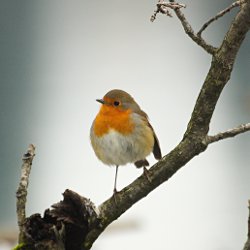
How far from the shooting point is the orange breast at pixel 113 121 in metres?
3.58

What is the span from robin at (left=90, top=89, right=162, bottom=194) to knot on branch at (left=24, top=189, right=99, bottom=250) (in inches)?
60.3

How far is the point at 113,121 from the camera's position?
141 inches

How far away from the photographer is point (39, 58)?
709cm

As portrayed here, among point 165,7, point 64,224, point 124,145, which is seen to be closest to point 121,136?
point 124,145

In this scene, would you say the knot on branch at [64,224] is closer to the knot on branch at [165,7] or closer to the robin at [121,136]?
the knot on branch at [165,7]

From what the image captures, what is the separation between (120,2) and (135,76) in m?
0.92

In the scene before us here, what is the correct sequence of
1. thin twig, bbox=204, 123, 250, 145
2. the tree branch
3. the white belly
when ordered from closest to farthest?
the tree branch
thin twig, bbox=204, 123, 250, 145
the white belly

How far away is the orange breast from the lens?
3.58 m

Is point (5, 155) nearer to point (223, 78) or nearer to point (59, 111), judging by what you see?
point (59, 111)

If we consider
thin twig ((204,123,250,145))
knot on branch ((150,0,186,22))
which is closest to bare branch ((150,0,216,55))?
knot on branch ((150,0,186,22))

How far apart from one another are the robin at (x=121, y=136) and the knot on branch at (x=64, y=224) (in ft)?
5.02

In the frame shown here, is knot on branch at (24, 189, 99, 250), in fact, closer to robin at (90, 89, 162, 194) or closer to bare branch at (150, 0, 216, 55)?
bare branch at (150, 0, 216, 55)

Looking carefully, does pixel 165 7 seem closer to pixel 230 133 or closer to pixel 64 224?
pixel 230 133

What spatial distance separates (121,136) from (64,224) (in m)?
1.68
